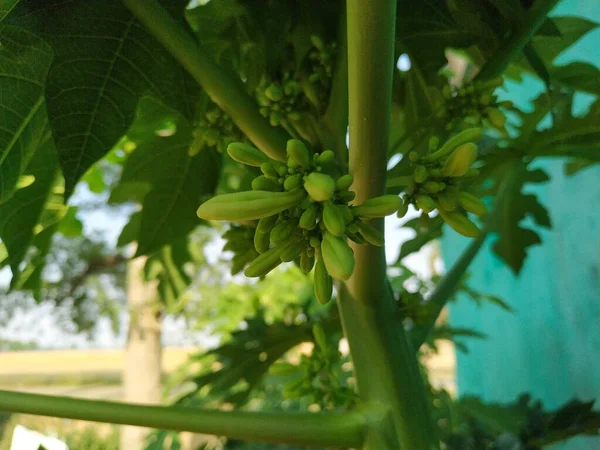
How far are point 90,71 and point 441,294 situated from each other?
1.19 feet

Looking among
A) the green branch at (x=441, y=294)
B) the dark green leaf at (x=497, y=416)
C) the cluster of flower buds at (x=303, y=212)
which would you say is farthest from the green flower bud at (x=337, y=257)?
the dark green leaf at (x=497, y=416)

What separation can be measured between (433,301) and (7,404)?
355mm

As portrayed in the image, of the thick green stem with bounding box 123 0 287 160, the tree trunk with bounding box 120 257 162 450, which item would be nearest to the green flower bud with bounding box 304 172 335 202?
the thick green stem with bounding box 123 0 287 160

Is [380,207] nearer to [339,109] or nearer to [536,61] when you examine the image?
[339,109]

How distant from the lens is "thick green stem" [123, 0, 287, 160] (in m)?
0.42

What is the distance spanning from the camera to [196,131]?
19.0 inches

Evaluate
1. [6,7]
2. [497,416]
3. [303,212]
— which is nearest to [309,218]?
[303,212]

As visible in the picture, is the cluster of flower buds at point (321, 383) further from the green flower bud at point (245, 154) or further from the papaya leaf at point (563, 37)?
the papaya leaf at point (563, 37)

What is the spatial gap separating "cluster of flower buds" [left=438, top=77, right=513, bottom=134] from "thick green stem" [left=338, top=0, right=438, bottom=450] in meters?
0.14

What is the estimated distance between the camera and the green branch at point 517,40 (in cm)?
47

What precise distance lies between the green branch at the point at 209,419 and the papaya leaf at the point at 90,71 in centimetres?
14

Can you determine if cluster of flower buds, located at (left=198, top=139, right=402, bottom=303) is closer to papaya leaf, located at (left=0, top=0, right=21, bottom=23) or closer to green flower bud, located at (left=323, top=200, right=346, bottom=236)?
green flower bud, located at (left=323, top=200, right=346, bottom=236)

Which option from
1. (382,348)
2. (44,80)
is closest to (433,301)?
(382,348)

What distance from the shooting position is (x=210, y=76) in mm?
429
